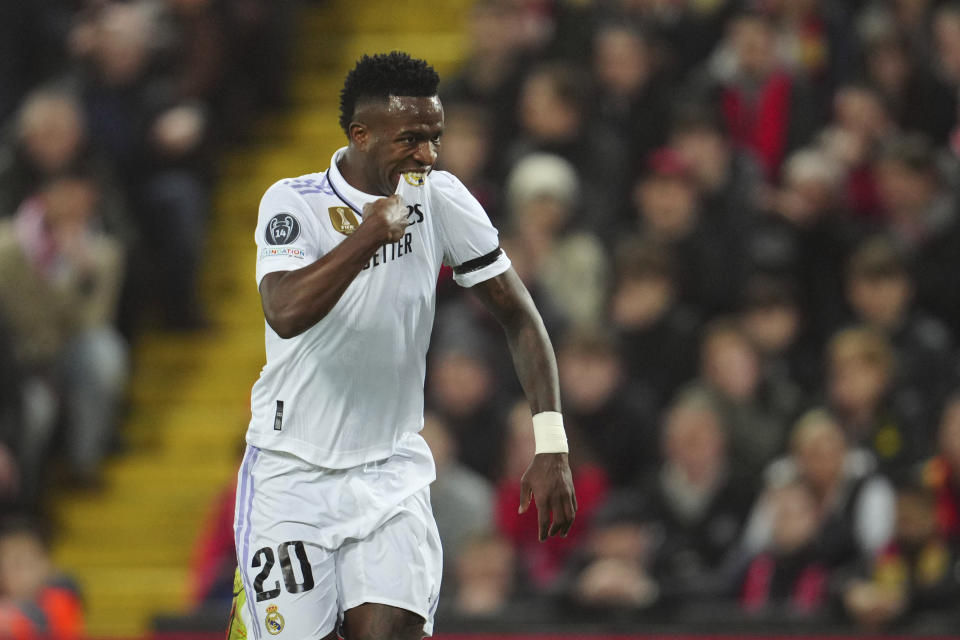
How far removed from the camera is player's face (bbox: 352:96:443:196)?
4668 millimetres

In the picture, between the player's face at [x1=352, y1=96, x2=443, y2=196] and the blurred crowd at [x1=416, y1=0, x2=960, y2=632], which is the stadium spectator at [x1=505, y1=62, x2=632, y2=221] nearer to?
the blurred crowd at [x1=416, y1=0, x2=960, y2=632]

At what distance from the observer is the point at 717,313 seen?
8883 millimetres

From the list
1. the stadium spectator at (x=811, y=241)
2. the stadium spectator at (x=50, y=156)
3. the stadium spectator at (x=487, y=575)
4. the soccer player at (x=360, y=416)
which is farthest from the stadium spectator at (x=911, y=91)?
the soccer player at (x=360, y=416)

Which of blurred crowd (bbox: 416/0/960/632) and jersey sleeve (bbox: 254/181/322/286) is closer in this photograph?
jersey sleeve (bbox: 254/181/322/286)

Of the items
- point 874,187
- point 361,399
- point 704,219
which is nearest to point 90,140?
point 704,219

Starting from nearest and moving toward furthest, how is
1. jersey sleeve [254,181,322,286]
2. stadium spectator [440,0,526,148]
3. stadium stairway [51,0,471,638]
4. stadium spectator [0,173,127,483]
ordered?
jersey sleeve [254,181,322,286]
stadium spectator [440,0,526,148]
stadium spectator [0,173,127,483]
stadium stairway [51,0,471,638]

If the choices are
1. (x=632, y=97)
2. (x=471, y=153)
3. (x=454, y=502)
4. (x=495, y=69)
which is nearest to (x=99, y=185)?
(x=471, y=153)

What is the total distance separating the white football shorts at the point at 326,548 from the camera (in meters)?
4.73

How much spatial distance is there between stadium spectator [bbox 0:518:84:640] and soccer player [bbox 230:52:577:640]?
3.69 metres

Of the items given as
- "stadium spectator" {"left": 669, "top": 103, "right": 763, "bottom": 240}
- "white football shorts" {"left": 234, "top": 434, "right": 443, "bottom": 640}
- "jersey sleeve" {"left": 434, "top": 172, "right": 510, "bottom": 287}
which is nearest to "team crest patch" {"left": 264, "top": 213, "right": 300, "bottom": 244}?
"jersey sleeve" {"left": 434, "top": 172, "right": 510, "bottom": 287}

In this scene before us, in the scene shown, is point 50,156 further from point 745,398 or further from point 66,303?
point 745,398

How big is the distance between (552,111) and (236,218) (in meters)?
3.02

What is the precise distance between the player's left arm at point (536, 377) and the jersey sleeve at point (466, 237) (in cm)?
4

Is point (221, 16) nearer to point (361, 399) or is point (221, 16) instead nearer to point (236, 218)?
point (236, 218)
